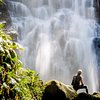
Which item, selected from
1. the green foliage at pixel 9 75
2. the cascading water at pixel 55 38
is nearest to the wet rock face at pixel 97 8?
the cascading water at pixel 55 38

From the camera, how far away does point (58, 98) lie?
43.3 feet

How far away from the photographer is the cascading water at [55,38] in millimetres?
30878

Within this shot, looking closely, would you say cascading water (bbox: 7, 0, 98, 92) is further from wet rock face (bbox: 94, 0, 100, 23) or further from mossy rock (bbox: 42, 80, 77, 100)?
mossy rock (bbox: 42, 80, 77, 100)

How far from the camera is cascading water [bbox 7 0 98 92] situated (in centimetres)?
3088

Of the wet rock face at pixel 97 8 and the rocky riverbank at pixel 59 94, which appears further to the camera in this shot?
the wet rock face at pixel 97 8

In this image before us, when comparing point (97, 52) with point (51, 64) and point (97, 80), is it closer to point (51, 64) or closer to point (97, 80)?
point (97, 80)

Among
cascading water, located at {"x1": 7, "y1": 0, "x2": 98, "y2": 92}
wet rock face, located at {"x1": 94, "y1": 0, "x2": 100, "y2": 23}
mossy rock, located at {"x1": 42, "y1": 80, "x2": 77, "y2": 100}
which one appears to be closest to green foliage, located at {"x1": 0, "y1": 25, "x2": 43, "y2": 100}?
mossy rock, located at {"x1": 42, "y1": 80, "x2": 77, "y2": 100}

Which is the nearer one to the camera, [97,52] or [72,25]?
[97,52]

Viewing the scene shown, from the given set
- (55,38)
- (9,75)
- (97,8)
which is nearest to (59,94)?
(9,75)

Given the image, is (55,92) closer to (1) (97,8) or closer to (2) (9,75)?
(2) (9,75)

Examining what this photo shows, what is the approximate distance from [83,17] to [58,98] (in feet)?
84.6

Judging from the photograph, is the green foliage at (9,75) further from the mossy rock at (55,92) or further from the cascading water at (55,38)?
the cascading water at (55,38)

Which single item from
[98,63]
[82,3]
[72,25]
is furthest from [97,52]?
[82,3]

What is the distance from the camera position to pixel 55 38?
33.3m
